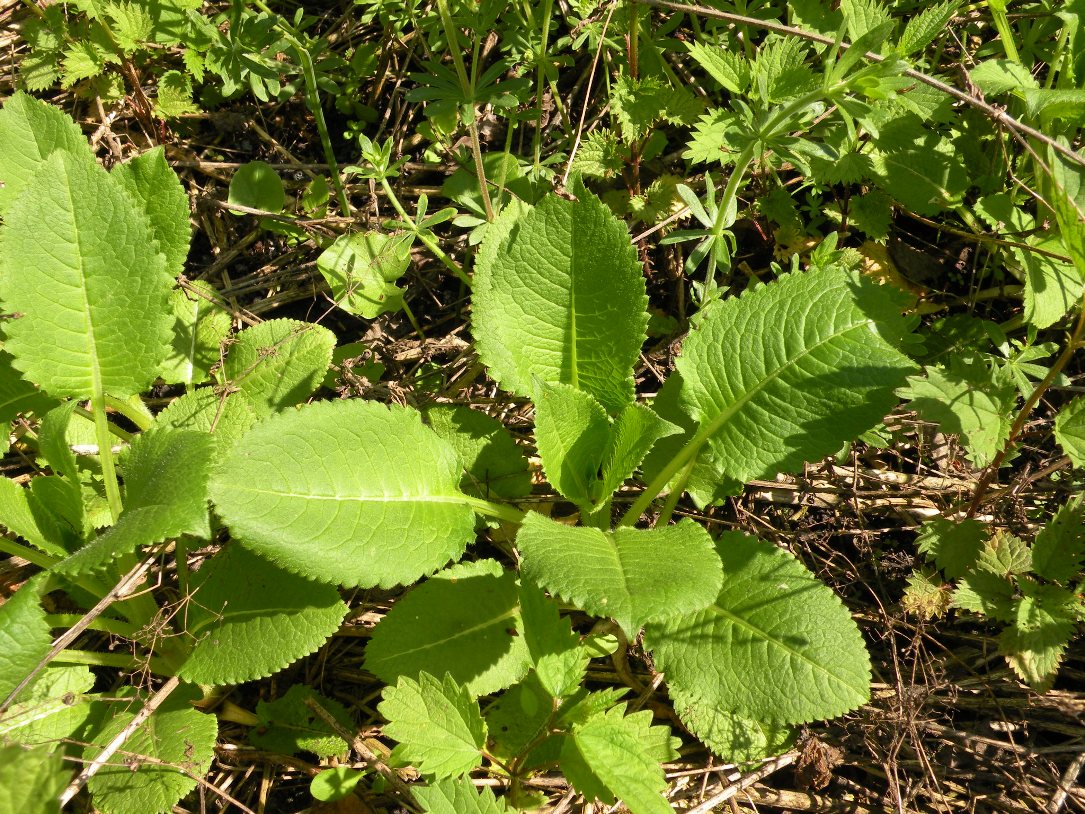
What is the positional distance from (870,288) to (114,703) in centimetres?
243

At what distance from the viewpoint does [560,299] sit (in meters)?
2.56

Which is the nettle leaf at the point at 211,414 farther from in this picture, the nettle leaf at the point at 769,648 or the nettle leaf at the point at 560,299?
the nettle leaf at the point at 769,648

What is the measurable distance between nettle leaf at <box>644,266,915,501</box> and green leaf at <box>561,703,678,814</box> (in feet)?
2.42

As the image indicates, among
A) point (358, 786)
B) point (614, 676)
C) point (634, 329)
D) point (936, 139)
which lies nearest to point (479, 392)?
point (634, 329)

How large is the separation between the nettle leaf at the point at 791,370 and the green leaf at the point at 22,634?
172 centimetres

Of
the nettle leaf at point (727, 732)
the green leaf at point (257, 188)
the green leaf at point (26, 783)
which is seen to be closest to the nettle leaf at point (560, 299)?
the nettle leaf at point (727, 732)

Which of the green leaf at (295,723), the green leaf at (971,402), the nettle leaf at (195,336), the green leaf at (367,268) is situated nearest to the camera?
the green leaf at (971,402)

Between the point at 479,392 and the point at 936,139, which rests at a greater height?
the point at 936,139

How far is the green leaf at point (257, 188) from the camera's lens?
10.8 feet

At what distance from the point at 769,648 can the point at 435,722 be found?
87 cm

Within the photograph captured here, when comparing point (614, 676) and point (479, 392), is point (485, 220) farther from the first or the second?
point (614, 676)

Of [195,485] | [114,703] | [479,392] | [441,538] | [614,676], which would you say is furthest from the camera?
[479,392]

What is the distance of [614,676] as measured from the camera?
105 inches

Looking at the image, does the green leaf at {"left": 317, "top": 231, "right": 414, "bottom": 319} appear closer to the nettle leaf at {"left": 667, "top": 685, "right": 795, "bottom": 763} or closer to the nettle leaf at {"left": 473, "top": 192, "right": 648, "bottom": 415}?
the nettle leaf at {"left": 473, "top": 192, "right": 648, "bottom": 415}
